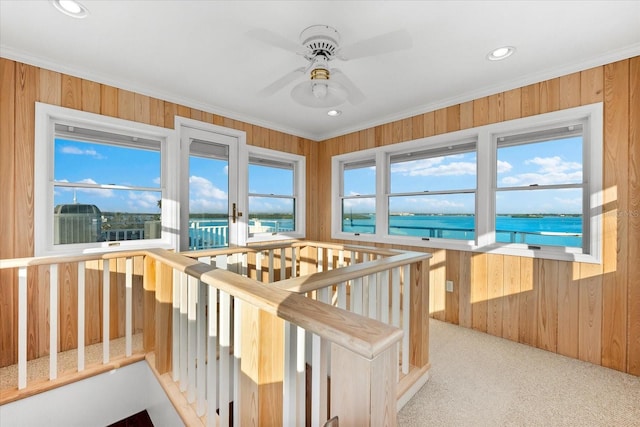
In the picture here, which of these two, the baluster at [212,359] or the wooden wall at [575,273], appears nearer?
the baluster at [212,359]

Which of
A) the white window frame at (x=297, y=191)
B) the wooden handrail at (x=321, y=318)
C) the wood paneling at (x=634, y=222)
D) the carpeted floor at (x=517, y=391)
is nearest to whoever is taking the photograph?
the wooden handrail at (x=321, y=318)

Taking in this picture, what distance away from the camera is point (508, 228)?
279cm

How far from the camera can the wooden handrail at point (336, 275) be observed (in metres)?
1.20

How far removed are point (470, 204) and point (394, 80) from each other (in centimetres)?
152

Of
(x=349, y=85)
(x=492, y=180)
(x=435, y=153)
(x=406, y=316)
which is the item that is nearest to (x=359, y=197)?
(x=435, y=153)

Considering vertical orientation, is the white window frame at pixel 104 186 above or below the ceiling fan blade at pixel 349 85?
below

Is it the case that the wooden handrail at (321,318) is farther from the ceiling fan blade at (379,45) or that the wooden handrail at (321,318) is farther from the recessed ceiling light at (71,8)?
the recessed ceiling light at (71,8)

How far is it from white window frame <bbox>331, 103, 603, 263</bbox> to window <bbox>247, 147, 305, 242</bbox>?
73 centimetres

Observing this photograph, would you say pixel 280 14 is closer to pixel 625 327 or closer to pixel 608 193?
pixel 608 193

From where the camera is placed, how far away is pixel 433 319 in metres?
3.17

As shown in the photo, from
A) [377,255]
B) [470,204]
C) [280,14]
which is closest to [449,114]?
[470,204]

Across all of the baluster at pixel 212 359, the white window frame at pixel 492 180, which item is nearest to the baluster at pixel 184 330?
the baluster at pixel 212 359

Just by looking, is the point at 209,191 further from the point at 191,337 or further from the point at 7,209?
the point at 191,337

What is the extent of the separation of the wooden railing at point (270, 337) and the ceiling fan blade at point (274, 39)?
157 centimetres
